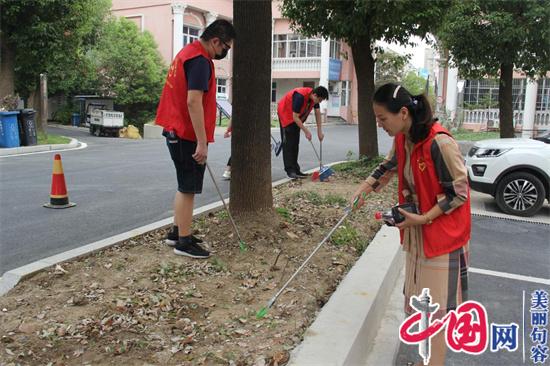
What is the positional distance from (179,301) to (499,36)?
31.1 feet

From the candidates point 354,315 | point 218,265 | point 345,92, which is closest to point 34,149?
point 218,265

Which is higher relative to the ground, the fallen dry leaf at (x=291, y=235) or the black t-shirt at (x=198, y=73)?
the black t-shirt at (x=198, y=73)

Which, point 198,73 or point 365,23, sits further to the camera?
point 365,23

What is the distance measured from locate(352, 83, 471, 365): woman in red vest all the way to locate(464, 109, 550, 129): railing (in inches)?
964

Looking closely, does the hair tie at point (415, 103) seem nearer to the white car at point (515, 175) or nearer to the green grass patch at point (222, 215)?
the green grass patch at point (222, 215)

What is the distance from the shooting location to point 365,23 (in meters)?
8.73

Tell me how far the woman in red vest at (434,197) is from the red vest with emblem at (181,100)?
169 cm

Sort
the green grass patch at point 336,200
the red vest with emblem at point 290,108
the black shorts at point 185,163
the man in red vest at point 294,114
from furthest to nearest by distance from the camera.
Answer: the red vest with emblem at point 290,108 → the man in red vest at point 294,114 → the green grass patch at point 336,200 → the black shorts at point 185,163

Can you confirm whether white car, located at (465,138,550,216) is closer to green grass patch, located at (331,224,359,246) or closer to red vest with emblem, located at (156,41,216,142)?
green grass patch, located at (331,224,359,246)

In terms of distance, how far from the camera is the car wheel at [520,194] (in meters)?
7.65

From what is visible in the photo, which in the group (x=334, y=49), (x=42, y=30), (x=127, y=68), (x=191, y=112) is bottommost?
(x=191, y=112)

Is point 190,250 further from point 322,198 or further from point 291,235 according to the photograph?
point 322,198

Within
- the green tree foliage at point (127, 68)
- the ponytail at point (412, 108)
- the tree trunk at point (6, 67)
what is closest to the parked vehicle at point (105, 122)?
the green tree foliage at point (127, 68)

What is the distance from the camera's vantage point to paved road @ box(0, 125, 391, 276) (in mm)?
5137
